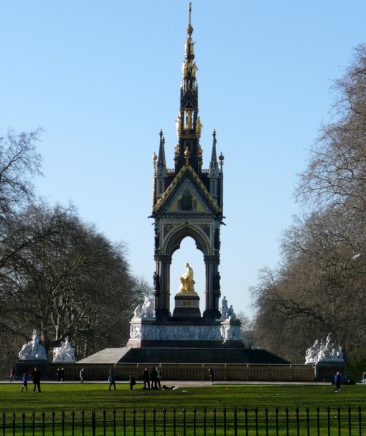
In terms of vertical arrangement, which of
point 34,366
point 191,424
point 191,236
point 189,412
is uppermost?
point 191,236

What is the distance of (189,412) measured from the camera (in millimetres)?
31406

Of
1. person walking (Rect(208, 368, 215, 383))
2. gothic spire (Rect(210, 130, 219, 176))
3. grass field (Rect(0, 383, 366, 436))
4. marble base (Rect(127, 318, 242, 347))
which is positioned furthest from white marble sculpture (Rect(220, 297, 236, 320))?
grass field (Rect(0, 383, 366, 436))

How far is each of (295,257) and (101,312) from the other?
1397 centimetres

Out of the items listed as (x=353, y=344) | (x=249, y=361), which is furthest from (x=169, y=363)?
(x=353, y=344)

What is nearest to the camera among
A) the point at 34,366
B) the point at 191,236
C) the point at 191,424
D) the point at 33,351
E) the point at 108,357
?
the point at 191,424

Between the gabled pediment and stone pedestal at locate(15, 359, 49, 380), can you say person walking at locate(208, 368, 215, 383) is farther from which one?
the gabled pediment

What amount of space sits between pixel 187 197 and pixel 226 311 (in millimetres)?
7596

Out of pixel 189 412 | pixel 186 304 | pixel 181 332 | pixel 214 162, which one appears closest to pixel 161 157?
pixel 214 162

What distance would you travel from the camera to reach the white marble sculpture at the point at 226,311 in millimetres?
72062

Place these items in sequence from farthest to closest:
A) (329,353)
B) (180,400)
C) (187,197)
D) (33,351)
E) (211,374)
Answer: (187,197), (33,351), (329,353), (211,374), (180,400)

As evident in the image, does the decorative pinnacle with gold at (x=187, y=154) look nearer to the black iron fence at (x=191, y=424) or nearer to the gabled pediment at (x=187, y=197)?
the gabled pediment at (x=187, y=197)

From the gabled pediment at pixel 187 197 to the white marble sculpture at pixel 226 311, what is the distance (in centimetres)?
574

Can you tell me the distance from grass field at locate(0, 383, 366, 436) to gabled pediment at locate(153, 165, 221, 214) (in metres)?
27.3

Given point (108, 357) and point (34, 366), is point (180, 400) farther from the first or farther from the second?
point (108, 357)
